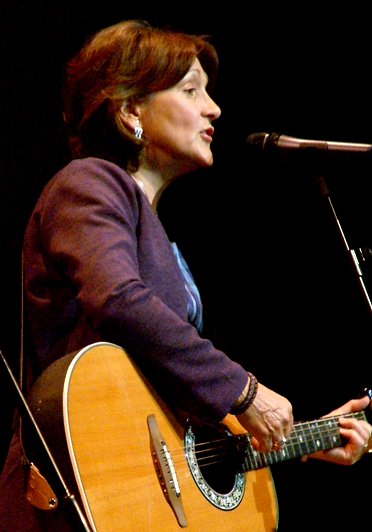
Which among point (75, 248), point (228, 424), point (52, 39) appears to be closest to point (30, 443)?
point (75, 248)

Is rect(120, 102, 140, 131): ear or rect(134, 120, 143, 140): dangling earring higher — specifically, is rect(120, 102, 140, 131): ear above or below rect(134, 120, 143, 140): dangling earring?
above

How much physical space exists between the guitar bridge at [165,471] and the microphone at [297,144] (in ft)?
2.91

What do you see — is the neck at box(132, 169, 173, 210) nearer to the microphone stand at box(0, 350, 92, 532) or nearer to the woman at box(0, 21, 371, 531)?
the woman at box(0, 21, 371, 531)

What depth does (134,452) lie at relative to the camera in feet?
4.72

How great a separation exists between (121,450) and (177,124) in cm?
105

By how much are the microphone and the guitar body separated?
81 cm

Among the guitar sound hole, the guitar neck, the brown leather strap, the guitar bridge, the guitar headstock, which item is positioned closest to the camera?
the brown leather strap

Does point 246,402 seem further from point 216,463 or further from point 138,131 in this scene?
point 138,131

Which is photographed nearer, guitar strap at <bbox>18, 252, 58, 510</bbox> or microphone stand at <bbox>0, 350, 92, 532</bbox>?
microphone stand at <bbox>0, 350, 92, 532</bbox>

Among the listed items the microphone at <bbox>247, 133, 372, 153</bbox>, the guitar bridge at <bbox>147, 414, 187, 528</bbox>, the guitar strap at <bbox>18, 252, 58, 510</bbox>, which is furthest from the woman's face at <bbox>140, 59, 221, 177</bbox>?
the guitar strap at <bbox>18, 252, 58, 510</bbox>

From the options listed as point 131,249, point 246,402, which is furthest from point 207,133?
point 246,402

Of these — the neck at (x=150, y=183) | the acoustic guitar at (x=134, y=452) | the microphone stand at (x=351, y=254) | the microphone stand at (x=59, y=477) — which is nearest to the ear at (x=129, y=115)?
the neck at (x=150, y=183)

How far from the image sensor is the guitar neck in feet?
6.01

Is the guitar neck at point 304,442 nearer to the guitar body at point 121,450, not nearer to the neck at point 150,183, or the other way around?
the guitar body at point 121,450
